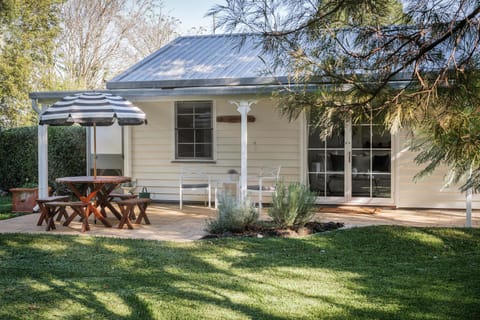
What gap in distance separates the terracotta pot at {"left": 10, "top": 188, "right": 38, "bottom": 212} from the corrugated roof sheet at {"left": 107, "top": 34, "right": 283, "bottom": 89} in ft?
8.40

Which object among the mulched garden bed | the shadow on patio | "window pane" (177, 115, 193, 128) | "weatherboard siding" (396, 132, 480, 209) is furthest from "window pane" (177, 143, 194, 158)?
"weatherboard siding" (396, 132, 480, 209)

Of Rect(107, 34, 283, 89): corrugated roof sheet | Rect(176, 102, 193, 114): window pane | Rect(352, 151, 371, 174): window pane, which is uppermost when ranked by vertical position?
Rect(107, 34, 283, 89): corrugated roof sheet

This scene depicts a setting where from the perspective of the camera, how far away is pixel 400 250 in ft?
21.6

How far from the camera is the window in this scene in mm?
11445

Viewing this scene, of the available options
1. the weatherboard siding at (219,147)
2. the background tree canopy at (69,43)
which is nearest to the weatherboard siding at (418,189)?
the weatherboard siding at (219,147)

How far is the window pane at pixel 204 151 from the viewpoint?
37.6ft

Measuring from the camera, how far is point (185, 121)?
11.6 metres

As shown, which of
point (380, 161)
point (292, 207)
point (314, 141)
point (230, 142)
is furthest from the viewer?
point (230, 142)

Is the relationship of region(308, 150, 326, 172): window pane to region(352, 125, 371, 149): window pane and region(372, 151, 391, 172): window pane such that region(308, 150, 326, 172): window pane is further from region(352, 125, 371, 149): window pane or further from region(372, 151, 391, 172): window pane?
region(372, 151, 391, 172): window pane

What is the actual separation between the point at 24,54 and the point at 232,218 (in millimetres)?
14197

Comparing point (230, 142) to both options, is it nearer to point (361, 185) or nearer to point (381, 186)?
point (361, 185)

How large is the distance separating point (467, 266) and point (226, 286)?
8.77 feet

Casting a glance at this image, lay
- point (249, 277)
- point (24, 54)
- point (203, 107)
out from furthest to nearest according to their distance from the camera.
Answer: point (24, 54)
point (203, 107)
point (249, 277)

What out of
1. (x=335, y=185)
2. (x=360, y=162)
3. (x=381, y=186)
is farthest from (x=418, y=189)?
(x=335, y=185)
